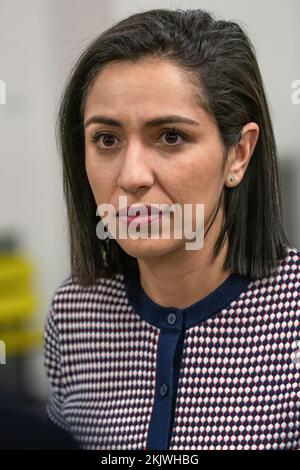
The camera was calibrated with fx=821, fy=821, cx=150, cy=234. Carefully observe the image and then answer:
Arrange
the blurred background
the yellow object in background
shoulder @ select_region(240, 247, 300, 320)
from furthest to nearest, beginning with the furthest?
the yellow object in background
the blurred background
shoulder @ select_region(240, 247, 300, 320)

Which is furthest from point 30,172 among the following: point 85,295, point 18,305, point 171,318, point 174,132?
point 174,132

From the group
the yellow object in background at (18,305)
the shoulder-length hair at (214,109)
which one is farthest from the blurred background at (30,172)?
the shoulder-length hair at (214,109)

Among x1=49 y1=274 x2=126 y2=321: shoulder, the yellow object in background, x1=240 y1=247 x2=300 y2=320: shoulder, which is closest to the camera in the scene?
x1=240 y1=247 x2=300 y2=320: shoulder

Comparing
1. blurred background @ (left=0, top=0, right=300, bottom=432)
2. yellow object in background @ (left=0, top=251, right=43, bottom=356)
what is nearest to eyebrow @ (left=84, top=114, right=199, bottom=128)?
blurred background @ (left=0, top=0, right=300, bottom=432)

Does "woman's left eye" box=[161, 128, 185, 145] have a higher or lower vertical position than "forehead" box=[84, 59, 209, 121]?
lower

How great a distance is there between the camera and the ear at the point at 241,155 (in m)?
1.15

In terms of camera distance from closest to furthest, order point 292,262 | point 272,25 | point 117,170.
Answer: point 117,170
point 292,262
point 272,25

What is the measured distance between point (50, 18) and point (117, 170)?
5.66 ft

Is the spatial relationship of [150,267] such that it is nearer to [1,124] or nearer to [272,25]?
[272,25]

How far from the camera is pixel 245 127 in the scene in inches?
45.1

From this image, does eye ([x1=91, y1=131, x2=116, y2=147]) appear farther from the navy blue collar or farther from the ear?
the navy blue collar

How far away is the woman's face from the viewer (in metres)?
1.07

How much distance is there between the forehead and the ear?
0.30 feet

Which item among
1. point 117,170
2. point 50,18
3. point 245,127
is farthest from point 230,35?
point 50,18
